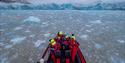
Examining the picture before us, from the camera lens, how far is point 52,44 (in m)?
2.29

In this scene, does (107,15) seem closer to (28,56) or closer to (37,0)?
(37,0)

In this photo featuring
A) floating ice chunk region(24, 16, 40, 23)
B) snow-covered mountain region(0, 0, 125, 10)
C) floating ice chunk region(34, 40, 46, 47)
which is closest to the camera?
floating ice chunk region(34, 40, 46, 47)

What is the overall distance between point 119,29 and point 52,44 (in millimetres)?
2864

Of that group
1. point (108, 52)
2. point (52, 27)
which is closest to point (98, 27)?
point (52, 27)

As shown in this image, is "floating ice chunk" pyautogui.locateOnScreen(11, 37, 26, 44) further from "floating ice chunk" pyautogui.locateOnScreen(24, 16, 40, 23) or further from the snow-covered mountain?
the snow-covered mountain

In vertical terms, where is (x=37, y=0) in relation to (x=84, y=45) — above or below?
above

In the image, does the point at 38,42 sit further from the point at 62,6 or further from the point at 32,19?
the point at 62,6

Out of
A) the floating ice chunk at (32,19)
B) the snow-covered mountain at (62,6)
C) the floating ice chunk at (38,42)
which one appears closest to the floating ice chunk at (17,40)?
the floating ice chunk at (38,42)

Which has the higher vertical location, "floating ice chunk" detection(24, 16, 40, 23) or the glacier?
the glacier

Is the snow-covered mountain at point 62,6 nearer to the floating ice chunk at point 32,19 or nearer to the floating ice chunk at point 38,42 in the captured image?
the floating ice chunk at point 32,19

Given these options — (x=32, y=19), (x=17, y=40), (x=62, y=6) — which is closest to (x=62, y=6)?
(x=62, y=6)

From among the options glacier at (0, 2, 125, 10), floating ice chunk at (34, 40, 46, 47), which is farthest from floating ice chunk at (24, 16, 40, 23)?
floating ice chunk at (34, 40, 46, 47)

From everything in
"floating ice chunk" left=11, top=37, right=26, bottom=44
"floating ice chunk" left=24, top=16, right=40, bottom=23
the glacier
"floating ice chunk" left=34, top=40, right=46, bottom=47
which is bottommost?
"floating ice chunk" left=34, top=40, right=46, bottom=47

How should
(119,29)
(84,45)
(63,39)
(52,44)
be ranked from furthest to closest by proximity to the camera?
(119,29) < (84,45) < (63,39) < (52,44)
